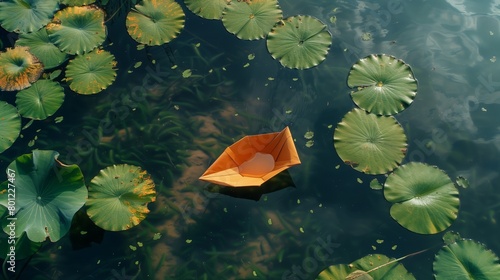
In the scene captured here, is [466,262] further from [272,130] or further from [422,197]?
[272,130]

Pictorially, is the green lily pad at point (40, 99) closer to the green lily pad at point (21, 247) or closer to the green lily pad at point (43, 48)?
the green lily pad at point (43, 48)

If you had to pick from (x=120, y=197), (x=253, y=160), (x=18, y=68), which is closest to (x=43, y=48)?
(x=18, y=68)

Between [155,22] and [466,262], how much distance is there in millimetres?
3662

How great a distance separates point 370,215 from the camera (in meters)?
4.26

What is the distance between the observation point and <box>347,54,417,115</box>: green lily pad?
4.62 meters

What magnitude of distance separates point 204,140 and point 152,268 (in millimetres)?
1247

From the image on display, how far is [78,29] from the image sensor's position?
17.0 ft

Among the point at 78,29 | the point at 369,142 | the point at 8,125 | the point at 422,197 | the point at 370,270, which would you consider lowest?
the point at 370,270

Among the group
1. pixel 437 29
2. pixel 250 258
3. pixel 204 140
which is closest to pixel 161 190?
pixel 204 140

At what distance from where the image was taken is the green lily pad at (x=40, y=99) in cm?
472

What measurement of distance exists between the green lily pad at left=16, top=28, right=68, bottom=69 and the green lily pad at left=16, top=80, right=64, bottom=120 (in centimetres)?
24

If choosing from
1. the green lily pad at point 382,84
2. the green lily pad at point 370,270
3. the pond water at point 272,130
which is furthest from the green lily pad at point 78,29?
the green lily pad at point 370,270

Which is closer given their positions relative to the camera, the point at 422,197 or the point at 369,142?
the point at 422,197

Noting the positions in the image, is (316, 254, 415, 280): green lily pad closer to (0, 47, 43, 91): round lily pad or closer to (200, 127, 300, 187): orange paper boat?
(200, 127, 300, 187): orange paper boat
